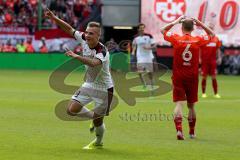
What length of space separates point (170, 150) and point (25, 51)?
3120cm

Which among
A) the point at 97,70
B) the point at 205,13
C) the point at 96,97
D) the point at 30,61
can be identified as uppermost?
the point at 97,70

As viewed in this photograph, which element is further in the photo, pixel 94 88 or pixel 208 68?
pixel 208 68

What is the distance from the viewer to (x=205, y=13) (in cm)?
4291

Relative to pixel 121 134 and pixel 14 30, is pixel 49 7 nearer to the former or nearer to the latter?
pixel 14 30

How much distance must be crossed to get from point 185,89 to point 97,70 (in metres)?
2.66

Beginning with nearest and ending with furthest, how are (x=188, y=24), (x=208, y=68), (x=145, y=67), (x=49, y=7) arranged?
(x=188, y=24) < (x=208, y=68) < (x=145, y=67) < (x=49, y=7)

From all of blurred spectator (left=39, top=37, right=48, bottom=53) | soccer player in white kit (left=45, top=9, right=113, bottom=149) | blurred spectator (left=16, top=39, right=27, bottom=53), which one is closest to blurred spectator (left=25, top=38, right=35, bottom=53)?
blurred spectator (left=16, top=39, right=27, bottom=53)

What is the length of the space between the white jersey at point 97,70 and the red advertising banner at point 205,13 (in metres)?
29.9

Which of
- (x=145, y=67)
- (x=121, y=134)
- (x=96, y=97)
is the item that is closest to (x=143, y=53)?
(x=145, y=67)

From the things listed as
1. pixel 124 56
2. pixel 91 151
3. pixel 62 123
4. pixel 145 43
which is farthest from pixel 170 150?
pixel 124 56

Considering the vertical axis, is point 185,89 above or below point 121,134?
above

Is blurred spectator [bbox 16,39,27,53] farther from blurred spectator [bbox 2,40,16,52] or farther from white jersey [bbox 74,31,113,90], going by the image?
white jersey [bbox 74,31,113,90]

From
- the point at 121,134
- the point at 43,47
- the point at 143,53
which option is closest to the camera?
the point at 121,134

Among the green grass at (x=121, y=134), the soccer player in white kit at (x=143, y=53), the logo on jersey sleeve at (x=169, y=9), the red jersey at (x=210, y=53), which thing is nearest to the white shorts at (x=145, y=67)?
the soccer player in white kit at (x=143, y=53)
